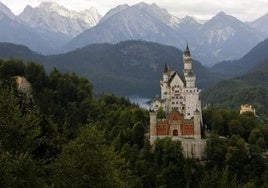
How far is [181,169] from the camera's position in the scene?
77188mm

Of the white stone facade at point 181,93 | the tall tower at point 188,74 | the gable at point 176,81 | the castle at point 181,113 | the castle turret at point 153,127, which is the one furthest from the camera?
the gable at point 176,81

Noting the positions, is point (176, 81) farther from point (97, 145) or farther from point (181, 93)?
point (97, 145)

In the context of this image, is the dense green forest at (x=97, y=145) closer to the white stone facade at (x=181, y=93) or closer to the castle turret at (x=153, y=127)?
the castle turret at (x=153, y=127)

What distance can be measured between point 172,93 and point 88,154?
199ft

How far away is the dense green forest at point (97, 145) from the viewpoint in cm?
3092

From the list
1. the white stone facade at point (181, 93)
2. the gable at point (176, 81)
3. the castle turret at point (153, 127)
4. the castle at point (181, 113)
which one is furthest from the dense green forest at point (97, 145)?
the gable at point (176, 81)

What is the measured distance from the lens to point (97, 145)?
32.8 m

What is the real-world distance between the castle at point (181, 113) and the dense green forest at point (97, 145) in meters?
1.83

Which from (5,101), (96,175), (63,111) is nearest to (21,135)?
(5,101)

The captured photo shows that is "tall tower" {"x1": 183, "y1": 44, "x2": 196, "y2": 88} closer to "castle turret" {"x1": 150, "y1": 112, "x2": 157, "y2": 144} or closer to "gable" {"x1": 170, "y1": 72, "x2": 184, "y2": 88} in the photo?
"gable" {"x1": 170, "y1": 72, "x2": 184, "y2": 88}

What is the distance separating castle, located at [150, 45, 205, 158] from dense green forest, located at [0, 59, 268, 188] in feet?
6.02

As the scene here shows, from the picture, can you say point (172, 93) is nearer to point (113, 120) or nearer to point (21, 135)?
point (113, 120)

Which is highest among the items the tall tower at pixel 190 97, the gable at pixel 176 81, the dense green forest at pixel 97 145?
the gable at pixel 176 81

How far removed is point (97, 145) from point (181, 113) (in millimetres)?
53929
